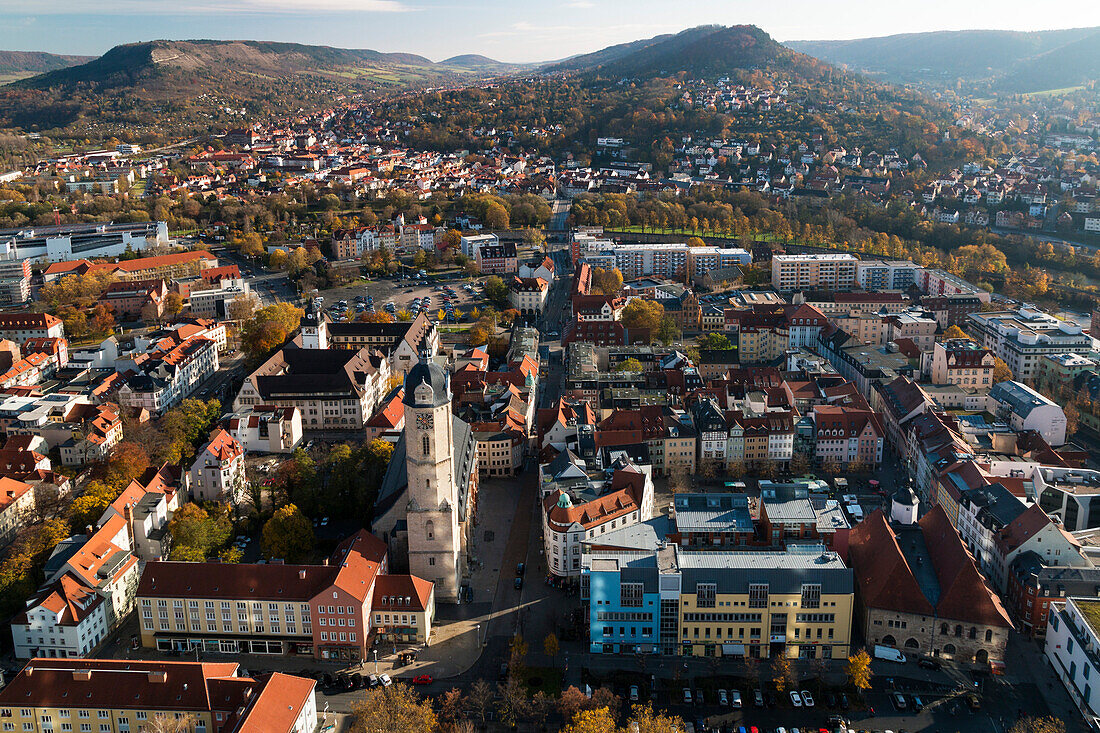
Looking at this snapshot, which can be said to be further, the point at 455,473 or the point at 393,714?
the point at 455,473

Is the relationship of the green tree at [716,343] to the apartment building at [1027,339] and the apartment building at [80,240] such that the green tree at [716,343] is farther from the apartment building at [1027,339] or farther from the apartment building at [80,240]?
the apartment building at [80,240]

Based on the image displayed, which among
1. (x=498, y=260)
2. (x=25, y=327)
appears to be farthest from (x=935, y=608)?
(x=498, y=260)

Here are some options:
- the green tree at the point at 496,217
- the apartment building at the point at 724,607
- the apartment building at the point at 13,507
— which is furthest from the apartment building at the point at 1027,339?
the apartment building at the point at 13,507

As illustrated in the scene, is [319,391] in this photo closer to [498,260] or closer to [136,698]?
[136,698]

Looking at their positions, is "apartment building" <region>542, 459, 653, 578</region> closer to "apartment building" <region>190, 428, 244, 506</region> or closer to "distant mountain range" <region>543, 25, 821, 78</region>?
"apartment building" <region>190, 428, 244, 506</region>

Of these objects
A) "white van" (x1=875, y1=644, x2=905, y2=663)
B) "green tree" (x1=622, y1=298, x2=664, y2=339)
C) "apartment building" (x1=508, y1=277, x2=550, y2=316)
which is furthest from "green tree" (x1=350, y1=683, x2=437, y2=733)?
"apartment building" (x1=508, y1=277, x2=550, y2=316)


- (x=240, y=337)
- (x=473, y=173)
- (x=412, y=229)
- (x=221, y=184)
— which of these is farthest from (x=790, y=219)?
(x=221, y=184)

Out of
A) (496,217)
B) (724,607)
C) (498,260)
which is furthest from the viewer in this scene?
(496,217)
